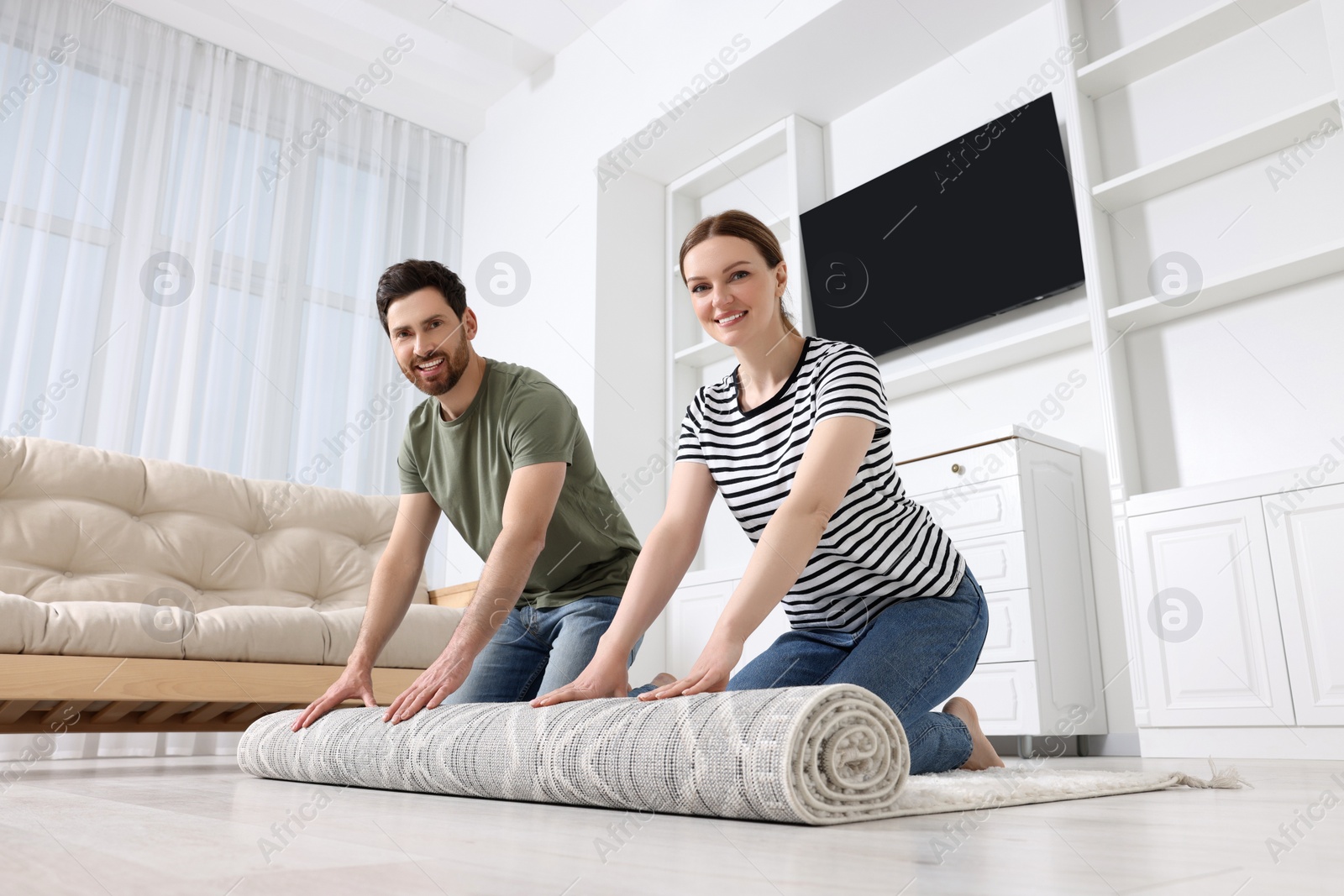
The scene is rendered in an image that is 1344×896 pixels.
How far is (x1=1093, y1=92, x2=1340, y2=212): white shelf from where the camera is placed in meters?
2.37

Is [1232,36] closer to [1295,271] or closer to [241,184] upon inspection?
[1295,271]

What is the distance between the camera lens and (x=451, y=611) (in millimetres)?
2623

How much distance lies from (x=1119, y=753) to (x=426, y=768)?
2.12m

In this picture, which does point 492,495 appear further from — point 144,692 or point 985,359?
point 985,359

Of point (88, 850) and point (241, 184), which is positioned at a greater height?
point (241, 184)

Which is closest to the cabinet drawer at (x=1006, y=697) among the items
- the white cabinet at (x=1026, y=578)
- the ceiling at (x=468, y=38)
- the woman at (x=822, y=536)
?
the white cabinet at (x=1026, y=578)

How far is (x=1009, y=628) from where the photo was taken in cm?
252

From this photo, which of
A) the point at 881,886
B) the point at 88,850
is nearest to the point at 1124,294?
the point at 881,886

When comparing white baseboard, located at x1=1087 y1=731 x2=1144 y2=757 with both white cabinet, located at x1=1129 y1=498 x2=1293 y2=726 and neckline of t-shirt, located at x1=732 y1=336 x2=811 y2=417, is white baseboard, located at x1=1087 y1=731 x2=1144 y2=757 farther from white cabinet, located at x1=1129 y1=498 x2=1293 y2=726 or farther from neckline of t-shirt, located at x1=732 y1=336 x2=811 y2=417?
neckline of t-shirt, located at x1=732 y1=336 x2=811 y2=417

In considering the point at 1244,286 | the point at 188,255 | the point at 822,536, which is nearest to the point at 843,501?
the point at 822,536

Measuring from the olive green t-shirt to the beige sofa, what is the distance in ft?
2.36

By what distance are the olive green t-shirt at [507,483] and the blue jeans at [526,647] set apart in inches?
1.1

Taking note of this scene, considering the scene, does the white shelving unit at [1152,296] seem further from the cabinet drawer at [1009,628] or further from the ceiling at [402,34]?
the ceiling at [402,34]

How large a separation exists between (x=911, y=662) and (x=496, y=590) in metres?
0.58
